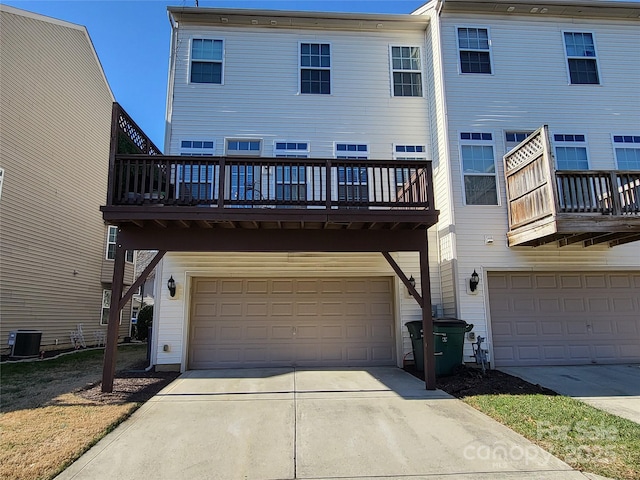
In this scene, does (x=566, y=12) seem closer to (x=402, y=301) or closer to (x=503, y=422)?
(x=402, y=301)

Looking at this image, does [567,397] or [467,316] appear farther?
[467,316]

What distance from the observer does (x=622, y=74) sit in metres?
9.20

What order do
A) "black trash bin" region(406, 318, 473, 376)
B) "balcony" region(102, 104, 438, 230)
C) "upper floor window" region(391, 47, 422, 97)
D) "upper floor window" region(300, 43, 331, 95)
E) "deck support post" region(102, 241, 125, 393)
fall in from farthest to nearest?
"upper floor window" region(391, 47, 422, 97) < "upper floor window" region(300, 43, 331, 95) < "black trash bin" region(406, 318, 473, 376) < "balcony" region(102, 104, 438, 230) < "deck support post" region(102, 241, 125, 393)

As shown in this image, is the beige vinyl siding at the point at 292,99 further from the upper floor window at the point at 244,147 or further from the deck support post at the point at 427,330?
the deck support post at the point at 427,330

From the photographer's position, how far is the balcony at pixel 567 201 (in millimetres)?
6727

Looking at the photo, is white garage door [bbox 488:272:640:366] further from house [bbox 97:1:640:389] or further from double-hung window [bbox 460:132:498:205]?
double-hung window [bbox 460:132:498:205]

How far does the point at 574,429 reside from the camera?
14.6 feet

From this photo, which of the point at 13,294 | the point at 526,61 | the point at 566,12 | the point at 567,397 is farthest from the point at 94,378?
the point at 566,12

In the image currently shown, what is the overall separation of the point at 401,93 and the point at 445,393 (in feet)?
22.4

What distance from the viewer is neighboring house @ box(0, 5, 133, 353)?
10320 mm

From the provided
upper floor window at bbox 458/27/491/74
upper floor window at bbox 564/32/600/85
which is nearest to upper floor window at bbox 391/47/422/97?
upper floor window at bbox 458/27/491/74

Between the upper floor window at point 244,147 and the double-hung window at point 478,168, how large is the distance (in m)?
4.54

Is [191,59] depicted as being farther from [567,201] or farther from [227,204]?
[567,201]

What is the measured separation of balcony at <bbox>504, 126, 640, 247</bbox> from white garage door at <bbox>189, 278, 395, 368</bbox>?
3372 millimetres
